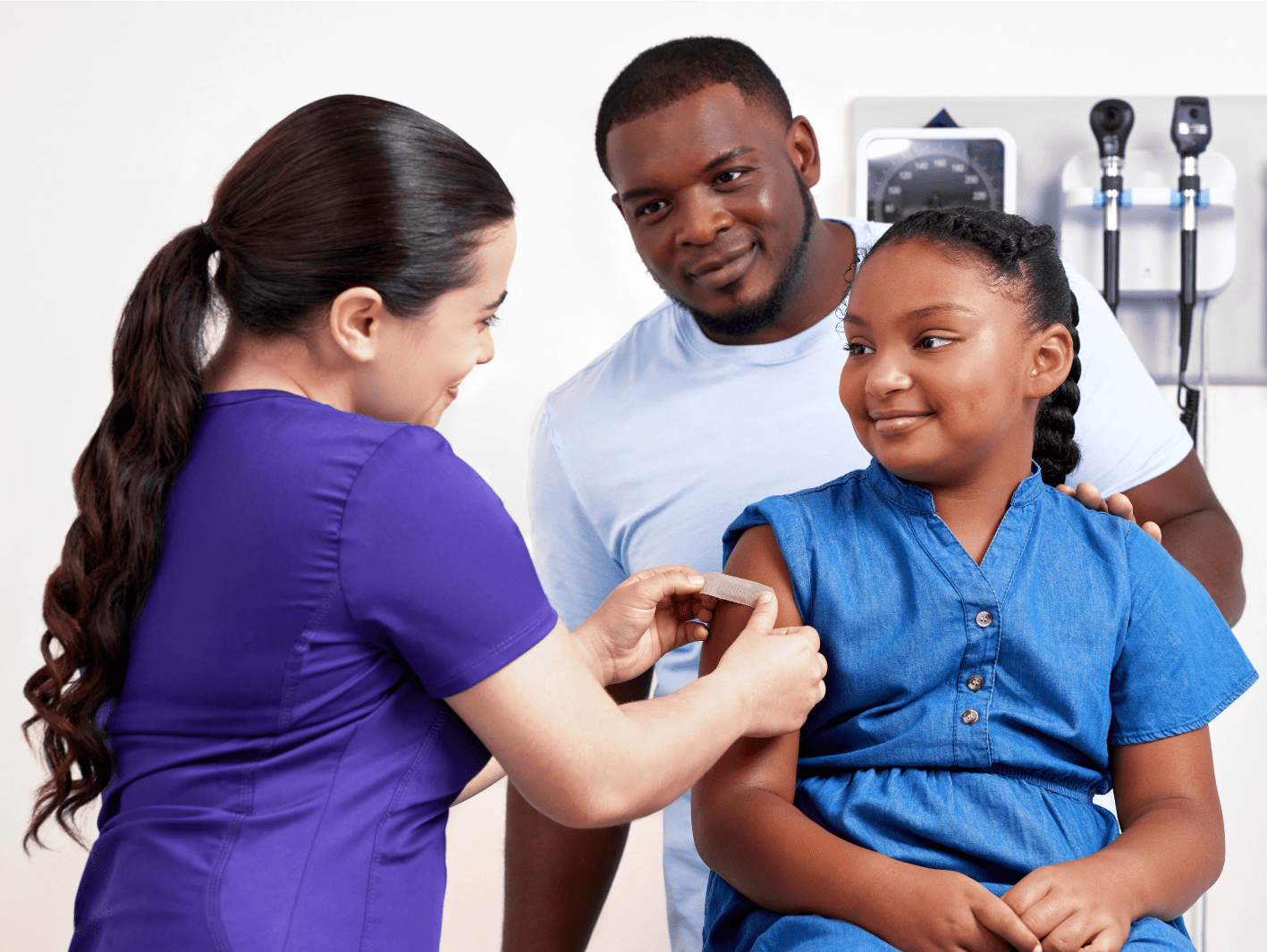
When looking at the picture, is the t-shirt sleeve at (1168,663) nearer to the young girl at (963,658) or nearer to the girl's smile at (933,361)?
the young girl at (963,658)

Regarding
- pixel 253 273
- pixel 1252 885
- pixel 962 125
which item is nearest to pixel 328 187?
pixel 253 273

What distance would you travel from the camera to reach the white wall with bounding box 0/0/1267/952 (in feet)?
5.71

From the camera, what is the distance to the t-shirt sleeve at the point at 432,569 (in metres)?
0.72

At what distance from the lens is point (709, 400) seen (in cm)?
129

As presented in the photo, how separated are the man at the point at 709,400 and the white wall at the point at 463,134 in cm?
44

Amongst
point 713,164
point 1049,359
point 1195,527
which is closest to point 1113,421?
point 1195,527

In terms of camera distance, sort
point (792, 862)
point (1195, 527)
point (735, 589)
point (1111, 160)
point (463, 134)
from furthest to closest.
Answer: point (463, 134), point (1111, 160), point (1195, 527), point (735, 589), point (792, 862)

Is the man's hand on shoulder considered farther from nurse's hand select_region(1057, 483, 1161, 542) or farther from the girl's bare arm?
the girl's bare arm

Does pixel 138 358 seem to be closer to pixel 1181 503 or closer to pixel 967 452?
pixel 967 452

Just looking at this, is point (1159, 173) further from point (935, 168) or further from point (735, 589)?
point (735, 589)

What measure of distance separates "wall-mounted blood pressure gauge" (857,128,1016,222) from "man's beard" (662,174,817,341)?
16.7 inches

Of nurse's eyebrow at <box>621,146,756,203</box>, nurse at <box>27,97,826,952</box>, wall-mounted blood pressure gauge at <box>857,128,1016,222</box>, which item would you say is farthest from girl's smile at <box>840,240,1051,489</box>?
wall-mounted blood pressure gauge at <box>857,128,1016,222</box>

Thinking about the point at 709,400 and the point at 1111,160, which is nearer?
the point at 709,400

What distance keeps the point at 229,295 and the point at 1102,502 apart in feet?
2.59
